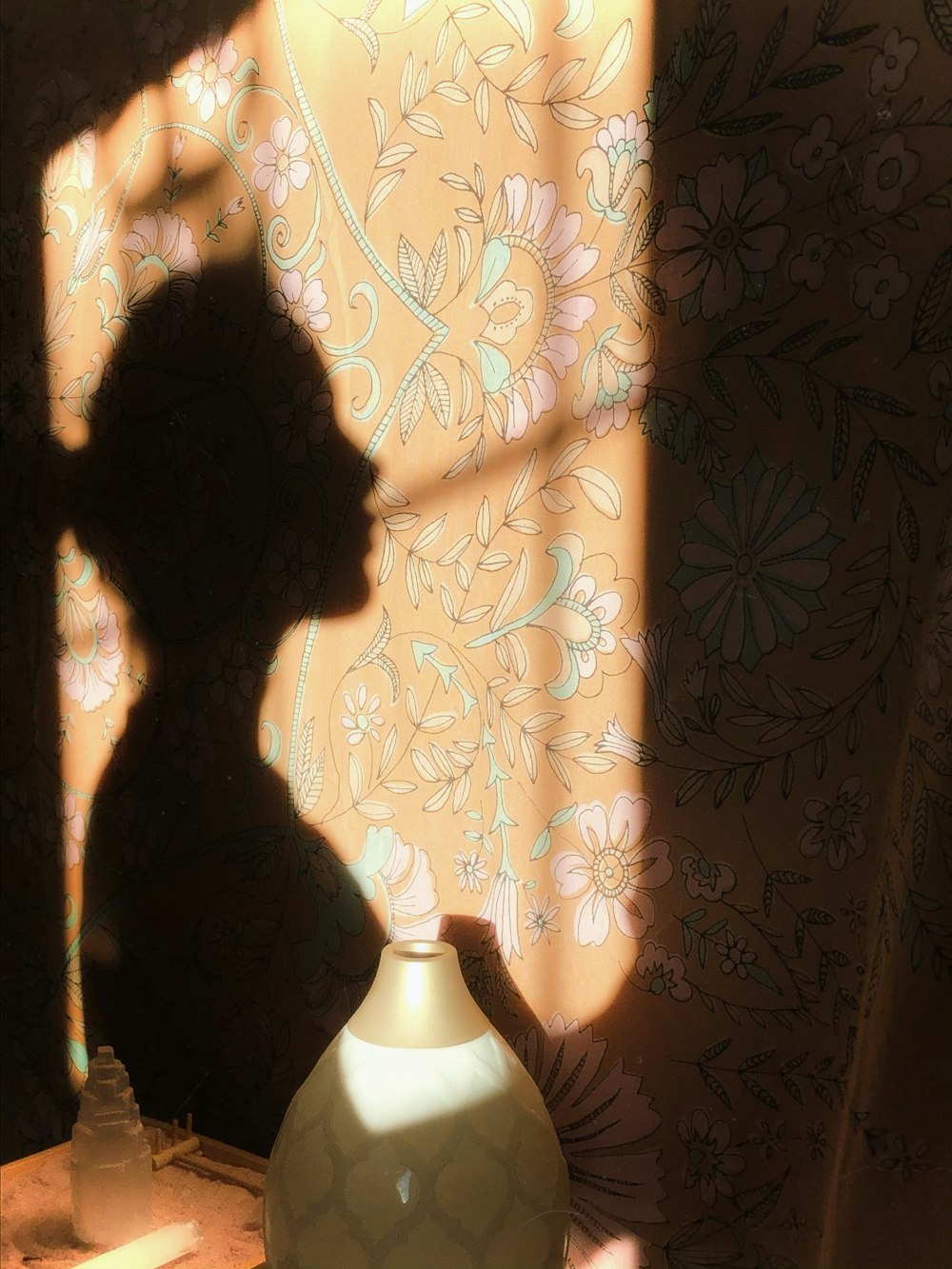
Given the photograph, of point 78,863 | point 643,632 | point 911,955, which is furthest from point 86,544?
point 911,955

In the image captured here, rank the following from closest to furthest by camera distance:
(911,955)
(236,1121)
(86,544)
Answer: (911,955) → (236,1121) → (86,544)

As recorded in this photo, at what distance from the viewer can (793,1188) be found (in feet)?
3.17

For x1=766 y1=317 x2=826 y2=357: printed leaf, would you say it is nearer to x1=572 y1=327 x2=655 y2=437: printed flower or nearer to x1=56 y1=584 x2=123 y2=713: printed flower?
x1=572 y1=327 x2=655 y2=437: printed flower

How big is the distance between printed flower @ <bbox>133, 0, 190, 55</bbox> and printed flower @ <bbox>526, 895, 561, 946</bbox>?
1.05m

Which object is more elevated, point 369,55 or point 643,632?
point 369,55

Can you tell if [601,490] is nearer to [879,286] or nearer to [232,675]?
[879,286]

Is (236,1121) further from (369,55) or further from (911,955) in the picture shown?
(369,55)

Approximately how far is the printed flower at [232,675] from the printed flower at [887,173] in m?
0.79

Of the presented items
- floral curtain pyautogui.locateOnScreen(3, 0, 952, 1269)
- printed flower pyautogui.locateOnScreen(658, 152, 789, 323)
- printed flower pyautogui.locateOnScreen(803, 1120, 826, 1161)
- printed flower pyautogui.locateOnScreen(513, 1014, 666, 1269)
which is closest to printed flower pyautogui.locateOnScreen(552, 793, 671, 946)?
floral curtain pyautogui.locateOnScreen(3, 0, 952, 1269)

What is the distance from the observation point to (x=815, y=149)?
933 mm

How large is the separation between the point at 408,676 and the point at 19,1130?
94cm

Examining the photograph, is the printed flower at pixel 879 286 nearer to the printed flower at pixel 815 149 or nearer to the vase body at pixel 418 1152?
the printed flower at pixel 815 149

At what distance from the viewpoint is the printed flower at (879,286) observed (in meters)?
0.90

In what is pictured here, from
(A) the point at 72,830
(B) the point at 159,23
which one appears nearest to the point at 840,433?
(B) the point at 159,23
